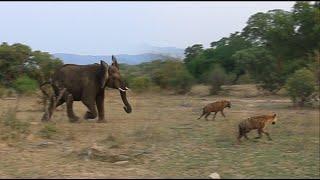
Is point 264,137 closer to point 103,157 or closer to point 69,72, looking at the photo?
point 103,157

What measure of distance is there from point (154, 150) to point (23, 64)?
17.3 metres

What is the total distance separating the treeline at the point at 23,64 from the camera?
25.4 meters

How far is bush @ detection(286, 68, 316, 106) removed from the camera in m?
18.3

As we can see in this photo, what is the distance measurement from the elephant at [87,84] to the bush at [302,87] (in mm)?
6375

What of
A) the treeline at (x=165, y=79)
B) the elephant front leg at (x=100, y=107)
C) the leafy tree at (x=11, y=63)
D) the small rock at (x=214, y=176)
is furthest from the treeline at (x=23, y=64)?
the small rock at (x=214, y=176)

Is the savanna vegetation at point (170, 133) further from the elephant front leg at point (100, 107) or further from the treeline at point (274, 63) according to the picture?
the elephant front leg at point (100, 107)

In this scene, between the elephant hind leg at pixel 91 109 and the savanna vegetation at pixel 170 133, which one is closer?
the savanna vegetation at pixel 170 133

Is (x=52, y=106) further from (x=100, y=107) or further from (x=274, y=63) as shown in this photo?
(x=274, y=63)

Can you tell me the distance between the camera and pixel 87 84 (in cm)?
1502

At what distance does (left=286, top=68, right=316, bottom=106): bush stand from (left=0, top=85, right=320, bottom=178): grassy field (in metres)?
3.06

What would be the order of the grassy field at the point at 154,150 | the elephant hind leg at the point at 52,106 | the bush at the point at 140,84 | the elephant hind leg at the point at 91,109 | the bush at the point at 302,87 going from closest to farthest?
the grassy field at the point at 154,150
the elephant hind leg at the point at 52,106
the elephant hind leg at the point at 91,109
the bush at the point at 302,87
the bush at the point at 140,84

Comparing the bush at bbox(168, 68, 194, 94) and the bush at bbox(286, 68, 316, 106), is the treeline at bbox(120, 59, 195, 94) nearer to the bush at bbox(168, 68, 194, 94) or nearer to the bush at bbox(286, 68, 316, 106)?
the bush at bbox(168, 68, 194, 94)

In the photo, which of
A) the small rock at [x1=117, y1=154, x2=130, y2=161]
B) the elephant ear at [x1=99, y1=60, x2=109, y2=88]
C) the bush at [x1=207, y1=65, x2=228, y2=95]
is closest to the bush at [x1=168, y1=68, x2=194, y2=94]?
the bush at [x1=207, y1=65, x2=228, y2=95]

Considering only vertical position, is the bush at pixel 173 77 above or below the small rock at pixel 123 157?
above
